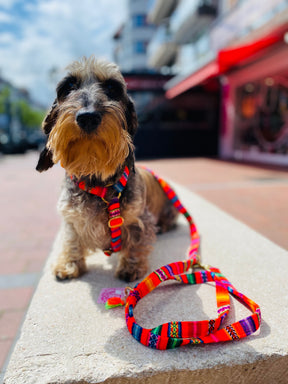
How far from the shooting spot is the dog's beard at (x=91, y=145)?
171 cm

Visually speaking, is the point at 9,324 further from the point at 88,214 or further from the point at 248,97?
the point at 248,97

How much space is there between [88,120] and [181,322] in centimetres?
129

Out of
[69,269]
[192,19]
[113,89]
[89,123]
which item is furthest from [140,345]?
[192,19]

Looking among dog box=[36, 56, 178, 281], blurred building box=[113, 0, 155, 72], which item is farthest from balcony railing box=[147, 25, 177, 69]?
dog box=[36, 56, 178, 281]

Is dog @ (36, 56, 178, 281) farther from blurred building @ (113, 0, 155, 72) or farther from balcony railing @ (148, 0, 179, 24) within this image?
blurred building @ (113, 0, 155, 72)

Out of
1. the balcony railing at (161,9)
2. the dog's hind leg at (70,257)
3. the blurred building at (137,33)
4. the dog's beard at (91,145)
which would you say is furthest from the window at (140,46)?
the dog's beard at (91,145)

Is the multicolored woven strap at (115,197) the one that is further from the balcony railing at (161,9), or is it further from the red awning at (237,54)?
A: the balcony railing at (161,9)

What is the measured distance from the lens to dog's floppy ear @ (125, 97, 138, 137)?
7.27ft

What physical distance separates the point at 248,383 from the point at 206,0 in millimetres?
20072

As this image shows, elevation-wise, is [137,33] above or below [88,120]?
above

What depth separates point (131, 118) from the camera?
2242mm

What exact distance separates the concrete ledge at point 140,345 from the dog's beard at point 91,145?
0.92 metres

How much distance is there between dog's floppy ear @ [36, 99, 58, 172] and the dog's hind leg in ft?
1.73

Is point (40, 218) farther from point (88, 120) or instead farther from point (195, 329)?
point (195, 329)
